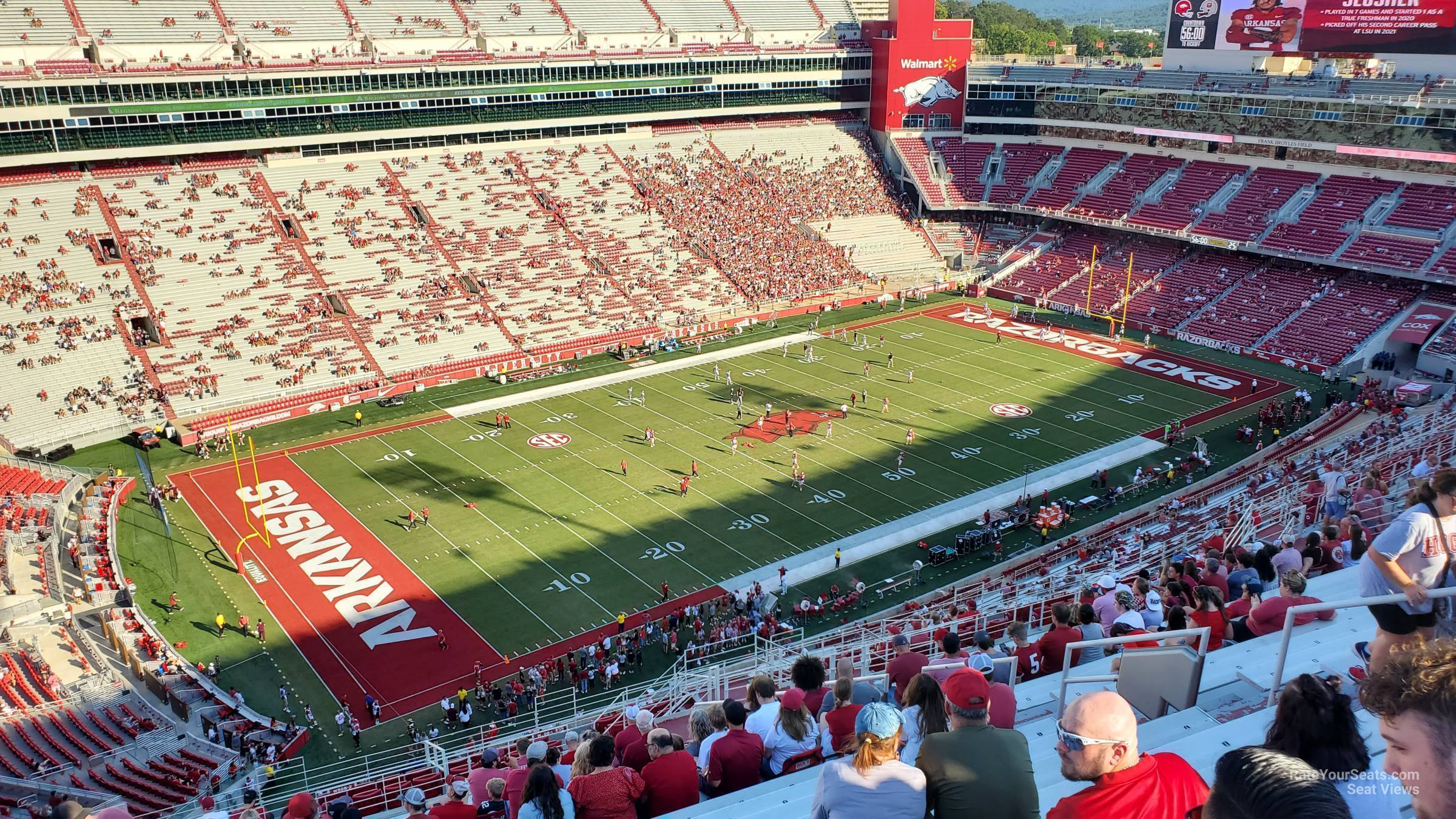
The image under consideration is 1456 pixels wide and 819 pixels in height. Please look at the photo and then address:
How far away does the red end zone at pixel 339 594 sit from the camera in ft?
73.7

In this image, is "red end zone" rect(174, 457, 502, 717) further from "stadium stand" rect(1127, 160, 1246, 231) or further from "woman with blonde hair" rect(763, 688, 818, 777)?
"stadium stand" rect(1127, 160, 1246, 231)

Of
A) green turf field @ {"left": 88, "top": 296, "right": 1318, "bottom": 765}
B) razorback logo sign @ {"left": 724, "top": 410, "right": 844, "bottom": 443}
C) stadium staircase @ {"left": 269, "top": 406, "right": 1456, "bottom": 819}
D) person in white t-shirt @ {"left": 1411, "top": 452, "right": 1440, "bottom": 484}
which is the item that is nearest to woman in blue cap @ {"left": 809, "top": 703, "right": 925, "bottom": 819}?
stadium staircase @ {"left": 269, "top": 406, "right": 1456, "bottom": 819}

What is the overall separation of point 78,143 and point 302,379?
16.0 meters

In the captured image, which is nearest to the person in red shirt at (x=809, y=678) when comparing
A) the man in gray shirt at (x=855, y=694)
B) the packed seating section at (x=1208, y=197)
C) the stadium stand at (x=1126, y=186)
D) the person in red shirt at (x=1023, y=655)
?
the man in gray shirt at (x=855, y=694)

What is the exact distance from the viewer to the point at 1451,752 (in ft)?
10.9

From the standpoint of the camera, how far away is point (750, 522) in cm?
2905

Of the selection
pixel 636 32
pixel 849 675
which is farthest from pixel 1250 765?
pixel 636 32

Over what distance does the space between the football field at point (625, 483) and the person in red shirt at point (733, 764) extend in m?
15.9

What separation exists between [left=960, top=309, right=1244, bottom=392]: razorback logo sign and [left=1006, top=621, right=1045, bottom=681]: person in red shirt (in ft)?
107

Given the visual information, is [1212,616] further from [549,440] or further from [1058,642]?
[549,440]

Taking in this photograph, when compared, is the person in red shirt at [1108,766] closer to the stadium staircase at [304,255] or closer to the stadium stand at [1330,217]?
the stadium staircase at [304,255]

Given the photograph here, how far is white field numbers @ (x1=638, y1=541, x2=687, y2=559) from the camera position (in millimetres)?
27250

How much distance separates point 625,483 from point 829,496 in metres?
6.23

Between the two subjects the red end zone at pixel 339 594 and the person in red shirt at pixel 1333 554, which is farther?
the red end zone at pixel 339 594
